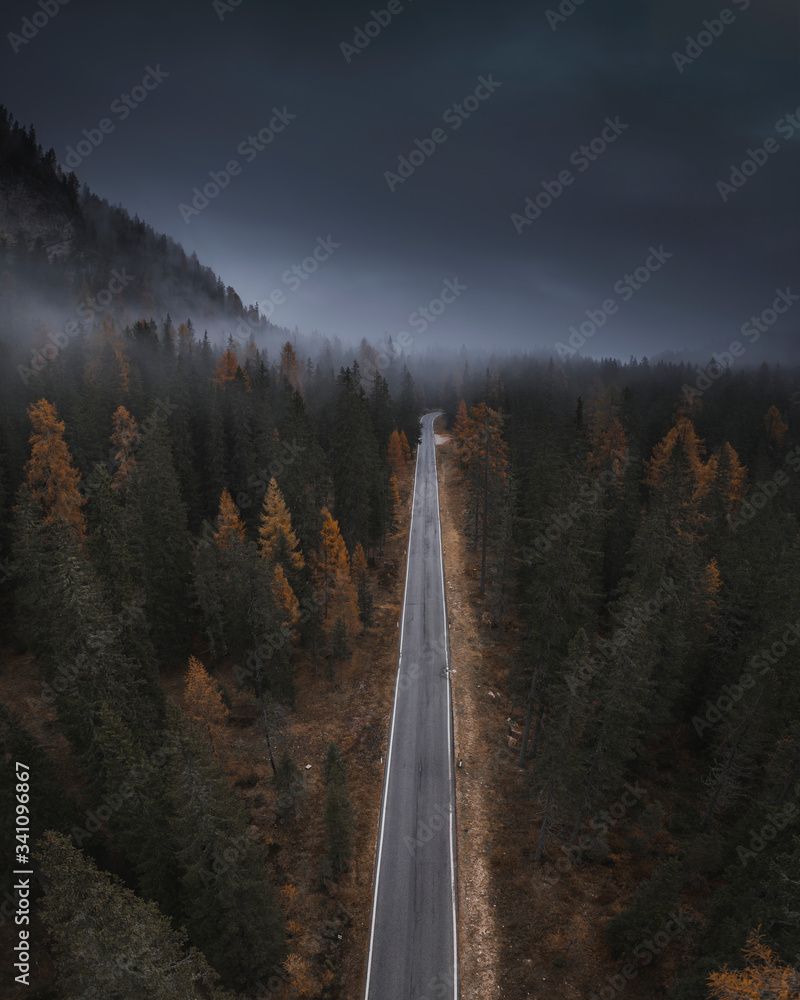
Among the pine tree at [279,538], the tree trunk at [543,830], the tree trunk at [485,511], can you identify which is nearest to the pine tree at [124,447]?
the pine tree at [279,538]

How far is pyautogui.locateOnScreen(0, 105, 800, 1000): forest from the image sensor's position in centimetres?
1616

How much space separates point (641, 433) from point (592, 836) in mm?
58369

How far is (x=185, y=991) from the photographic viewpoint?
11852mm

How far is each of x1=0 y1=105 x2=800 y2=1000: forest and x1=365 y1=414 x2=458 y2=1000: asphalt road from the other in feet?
8.35

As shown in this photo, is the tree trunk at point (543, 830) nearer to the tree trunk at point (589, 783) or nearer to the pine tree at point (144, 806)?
the tree trunk at point (589, 783)

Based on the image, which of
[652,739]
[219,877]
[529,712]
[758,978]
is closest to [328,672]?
[529,712]

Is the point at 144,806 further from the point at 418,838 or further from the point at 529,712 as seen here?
the point at 529,712

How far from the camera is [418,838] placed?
24.4 metres

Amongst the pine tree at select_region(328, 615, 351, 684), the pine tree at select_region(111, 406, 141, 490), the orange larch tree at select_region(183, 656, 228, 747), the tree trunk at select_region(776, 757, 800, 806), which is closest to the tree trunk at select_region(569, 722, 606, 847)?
the tree trunk at select_region(776, 757, 800, 806)

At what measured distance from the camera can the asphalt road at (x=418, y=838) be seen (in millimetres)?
19344

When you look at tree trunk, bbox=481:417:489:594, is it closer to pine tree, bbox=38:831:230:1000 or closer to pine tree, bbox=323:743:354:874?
pine tree, bbox=323:743:354:874

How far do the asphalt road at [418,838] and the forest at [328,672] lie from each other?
100 inches

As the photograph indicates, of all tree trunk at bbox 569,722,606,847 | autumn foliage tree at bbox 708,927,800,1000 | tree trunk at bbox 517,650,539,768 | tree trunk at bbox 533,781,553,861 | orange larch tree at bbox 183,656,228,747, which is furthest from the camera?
orange larch tree at bbox 183,656,228,747

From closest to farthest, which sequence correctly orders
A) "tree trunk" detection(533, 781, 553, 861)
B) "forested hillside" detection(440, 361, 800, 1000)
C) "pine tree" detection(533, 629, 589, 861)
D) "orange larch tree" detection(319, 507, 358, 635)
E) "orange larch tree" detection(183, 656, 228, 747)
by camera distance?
1. "forested hillside" detection(440, 361, 800, 1000)
2. "pine tree" detection(533, 629, 589, 861)
3. "tree trunk" detection(533, 781, 553, 861)
4. "orange larch tree" detection(183, 656, 228, 747)
5. "orange larch tree" detection(319, 507, 358, 635)
